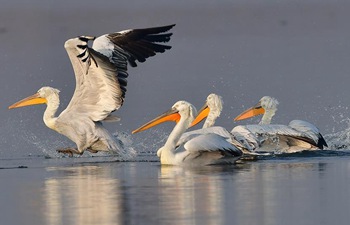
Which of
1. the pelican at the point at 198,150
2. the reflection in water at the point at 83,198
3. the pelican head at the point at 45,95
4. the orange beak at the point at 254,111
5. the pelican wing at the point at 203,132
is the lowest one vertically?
the reflection in water at the point at 83,198

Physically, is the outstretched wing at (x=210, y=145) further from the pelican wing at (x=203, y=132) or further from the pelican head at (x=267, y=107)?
the pelican head at (x=267, y=107)

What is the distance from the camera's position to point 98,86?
557 inches

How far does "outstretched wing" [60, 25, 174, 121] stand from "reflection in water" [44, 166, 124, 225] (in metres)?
2.18

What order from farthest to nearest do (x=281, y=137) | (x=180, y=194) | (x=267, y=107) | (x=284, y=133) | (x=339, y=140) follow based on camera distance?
(x=267, y=107), (x=339, y=140), (x=281, y=137), (x=284, y=133), (x=180, y=194)

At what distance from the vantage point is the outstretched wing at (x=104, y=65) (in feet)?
45.3

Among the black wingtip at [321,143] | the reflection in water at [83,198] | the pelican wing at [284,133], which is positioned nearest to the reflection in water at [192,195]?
the reflection in water at [83,198]

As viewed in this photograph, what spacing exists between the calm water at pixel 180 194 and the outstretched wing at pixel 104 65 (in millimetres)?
1524

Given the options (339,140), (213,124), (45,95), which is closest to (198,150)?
(213,124)

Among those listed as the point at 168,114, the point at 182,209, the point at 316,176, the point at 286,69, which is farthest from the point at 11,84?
the point at 182,209

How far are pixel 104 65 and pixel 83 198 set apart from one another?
4.71m

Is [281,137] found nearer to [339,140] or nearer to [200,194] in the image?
[339,140]

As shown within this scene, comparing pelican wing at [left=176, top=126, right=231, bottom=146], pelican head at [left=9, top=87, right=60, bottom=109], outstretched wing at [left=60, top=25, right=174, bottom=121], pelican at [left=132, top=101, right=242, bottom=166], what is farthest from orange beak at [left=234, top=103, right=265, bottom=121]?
pelican at [left=132, top=101, right=242, bottom=166]

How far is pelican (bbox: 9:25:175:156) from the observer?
1391cm

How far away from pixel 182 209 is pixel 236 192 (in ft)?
3.11
